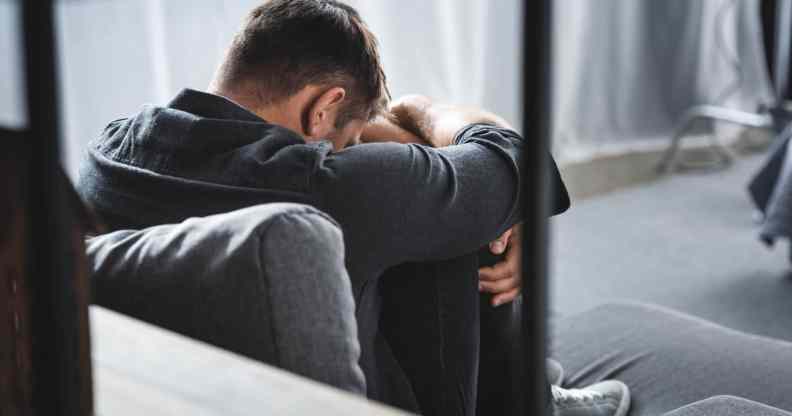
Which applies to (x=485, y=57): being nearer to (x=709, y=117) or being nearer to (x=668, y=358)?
(x=709, y=117)

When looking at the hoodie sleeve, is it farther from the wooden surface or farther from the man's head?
the wooden surface

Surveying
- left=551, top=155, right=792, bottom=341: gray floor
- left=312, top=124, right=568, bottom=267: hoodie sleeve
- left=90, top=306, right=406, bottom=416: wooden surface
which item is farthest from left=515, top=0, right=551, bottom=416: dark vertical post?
left=551, top=155, right=792, bottom=341: gray floor

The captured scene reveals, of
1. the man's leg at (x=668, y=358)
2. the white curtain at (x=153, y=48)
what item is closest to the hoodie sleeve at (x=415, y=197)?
the man's leg at (x=668, y=358)

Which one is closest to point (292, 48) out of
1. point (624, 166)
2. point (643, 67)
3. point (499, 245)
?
point (499, 245)

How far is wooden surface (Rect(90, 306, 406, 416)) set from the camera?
517 millimetres

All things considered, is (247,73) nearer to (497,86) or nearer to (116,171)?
(116,171)

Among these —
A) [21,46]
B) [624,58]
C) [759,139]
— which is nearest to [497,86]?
[624,58]

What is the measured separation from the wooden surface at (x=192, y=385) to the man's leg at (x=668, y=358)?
2.54 feet

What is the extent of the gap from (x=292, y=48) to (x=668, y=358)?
71 cm

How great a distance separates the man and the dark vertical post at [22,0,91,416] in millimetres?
415

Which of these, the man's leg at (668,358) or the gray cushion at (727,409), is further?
the man's leg at (668,358)

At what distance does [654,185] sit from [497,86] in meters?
0.98

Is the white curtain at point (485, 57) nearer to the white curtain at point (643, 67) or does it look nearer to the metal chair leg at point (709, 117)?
the white curtain at point (643, 67)

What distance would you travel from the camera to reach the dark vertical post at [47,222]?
43 centimetres
